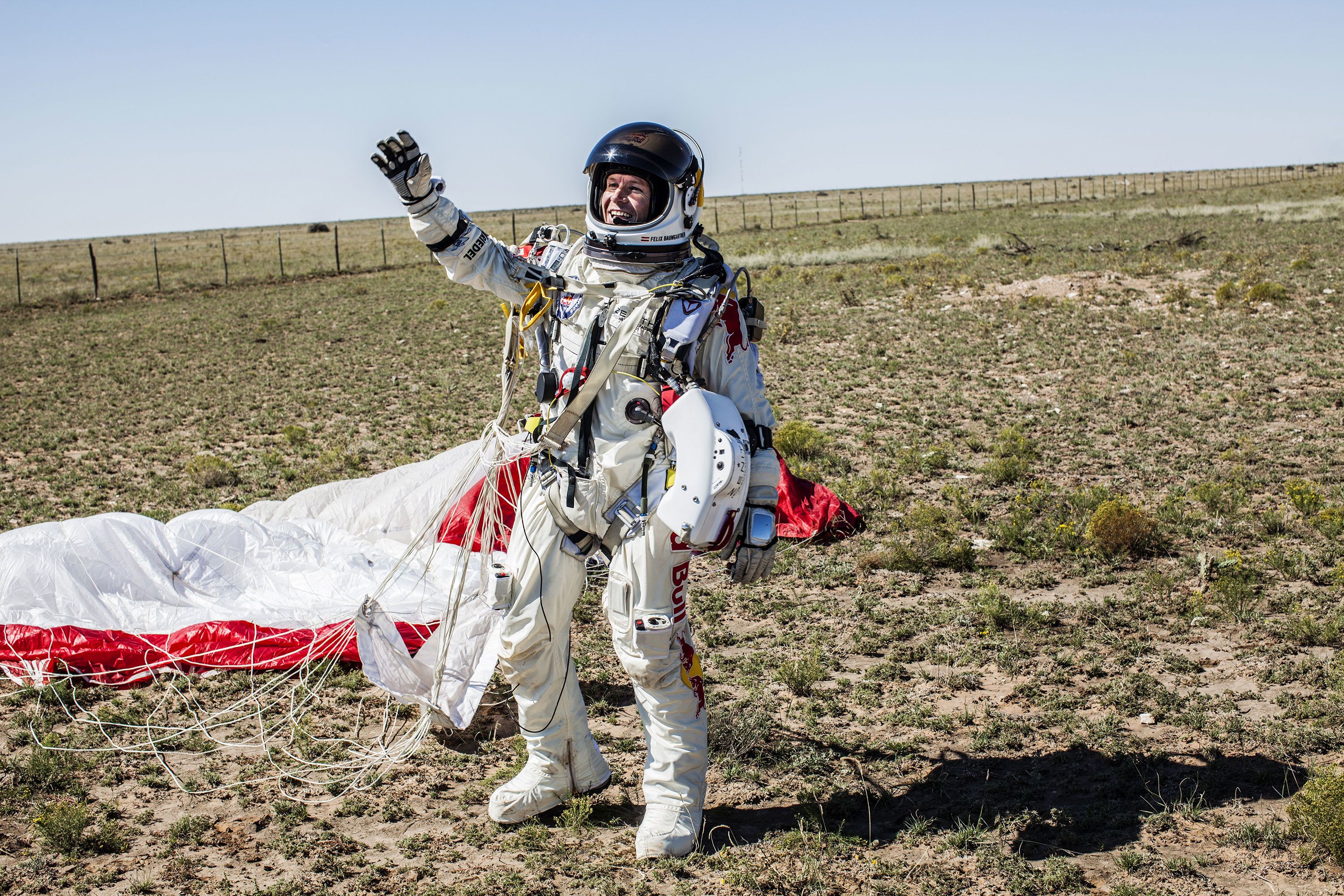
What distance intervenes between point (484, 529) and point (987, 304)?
629 inches

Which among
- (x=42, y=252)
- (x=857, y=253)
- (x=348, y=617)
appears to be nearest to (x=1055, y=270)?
(x=857, y=253)

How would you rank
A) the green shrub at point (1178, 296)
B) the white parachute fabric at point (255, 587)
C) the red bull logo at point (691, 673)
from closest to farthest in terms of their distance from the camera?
the red bull logo at point (691, 673), the white parachute fabric at point (255, 587), the green shrub at point (1178, 296)

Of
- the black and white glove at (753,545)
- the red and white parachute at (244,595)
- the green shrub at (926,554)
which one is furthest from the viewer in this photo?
the green shrub at (926,554)

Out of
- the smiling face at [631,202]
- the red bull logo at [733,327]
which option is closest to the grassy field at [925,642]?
the red bull logo at [733,327]

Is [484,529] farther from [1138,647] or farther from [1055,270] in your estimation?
[1055,270]

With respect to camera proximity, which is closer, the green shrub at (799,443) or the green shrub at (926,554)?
the green shrub at (926,554)

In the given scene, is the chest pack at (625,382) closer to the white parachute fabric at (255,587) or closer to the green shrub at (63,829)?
the white parachute fabric at (255,587)

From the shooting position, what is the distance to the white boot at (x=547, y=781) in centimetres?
455

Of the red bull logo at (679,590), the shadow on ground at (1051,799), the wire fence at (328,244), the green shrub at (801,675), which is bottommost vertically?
the shadow on ground at (1051,799)

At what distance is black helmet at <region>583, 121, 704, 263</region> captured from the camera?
14.1 feet

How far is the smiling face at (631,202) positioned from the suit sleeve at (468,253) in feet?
1.28

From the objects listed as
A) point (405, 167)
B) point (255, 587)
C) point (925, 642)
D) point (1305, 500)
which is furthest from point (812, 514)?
point (405, 167)

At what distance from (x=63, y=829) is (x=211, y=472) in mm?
6766

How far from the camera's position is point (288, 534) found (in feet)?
24.0
